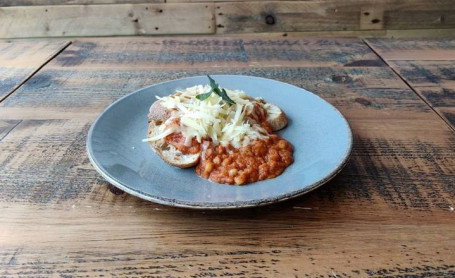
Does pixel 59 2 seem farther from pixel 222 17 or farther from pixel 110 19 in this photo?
pixel 222 17

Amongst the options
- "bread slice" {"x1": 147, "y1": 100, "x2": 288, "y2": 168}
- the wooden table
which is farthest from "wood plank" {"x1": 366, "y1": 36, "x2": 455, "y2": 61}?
"bread slice" {"x1": 147, "y1": 100, "x2": 288, "y2": 168}

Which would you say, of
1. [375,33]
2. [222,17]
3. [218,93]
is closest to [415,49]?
[218,93]

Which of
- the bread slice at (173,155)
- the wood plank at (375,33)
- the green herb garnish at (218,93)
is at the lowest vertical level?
the wood plank at (375,33)

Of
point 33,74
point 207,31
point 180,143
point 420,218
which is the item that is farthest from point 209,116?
point 207,31

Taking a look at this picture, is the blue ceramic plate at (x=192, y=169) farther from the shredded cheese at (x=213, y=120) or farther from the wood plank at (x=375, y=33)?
the wood plank at (x=375, y=33)

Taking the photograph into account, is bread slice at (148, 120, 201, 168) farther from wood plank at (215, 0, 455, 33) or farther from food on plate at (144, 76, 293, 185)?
wood plank at (215, 0, 455, 33)

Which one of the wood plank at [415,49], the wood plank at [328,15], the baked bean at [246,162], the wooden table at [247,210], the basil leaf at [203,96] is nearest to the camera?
the wooden table at [247,210]

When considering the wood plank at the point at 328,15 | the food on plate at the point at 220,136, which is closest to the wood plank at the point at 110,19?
the wood plank at the point at 328,15
